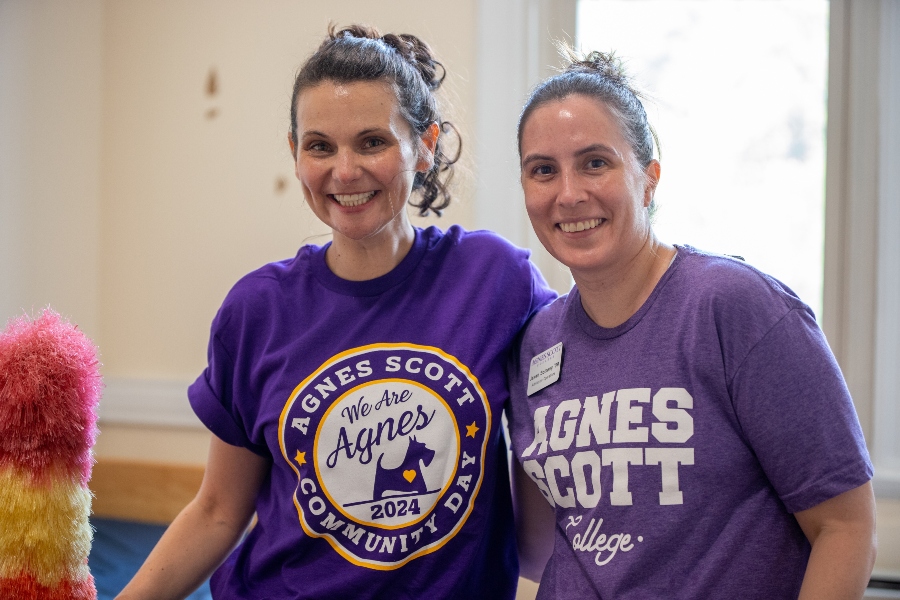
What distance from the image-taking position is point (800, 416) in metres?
0.99

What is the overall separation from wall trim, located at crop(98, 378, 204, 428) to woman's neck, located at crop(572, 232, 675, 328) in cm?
155

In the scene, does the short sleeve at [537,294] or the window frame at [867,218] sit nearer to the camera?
the short sleeve at [537,294]

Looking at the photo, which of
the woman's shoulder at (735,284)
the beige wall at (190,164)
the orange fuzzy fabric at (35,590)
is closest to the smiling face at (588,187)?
the woman's shoulder at (735,284)

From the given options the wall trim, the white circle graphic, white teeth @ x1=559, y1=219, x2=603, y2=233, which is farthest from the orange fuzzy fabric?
the wall trim

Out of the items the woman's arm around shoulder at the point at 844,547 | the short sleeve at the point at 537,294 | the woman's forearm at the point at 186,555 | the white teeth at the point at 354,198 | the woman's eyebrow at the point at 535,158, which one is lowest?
the woman's forearm at the point at 186,555

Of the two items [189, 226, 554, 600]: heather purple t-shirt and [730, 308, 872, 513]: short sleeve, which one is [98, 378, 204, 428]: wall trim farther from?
[730, 308, 872, 513]: short sleeve

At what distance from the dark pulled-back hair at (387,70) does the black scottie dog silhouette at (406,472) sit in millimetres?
515

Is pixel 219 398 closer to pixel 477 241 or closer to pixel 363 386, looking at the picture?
pixel 363 386

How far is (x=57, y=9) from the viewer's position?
230cm

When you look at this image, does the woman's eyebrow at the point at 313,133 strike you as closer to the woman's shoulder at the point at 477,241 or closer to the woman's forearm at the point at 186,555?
the woman's shoulder at the point at 477,241

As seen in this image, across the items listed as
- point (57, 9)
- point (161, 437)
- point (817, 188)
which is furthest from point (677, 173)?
point (57, 9)

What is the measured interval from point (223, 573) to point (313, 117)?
813 millimetres

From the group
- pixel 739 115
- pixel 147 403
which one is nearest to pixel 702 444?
pixel 739 115

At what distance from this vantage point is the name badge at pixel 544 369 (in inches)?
48.2
